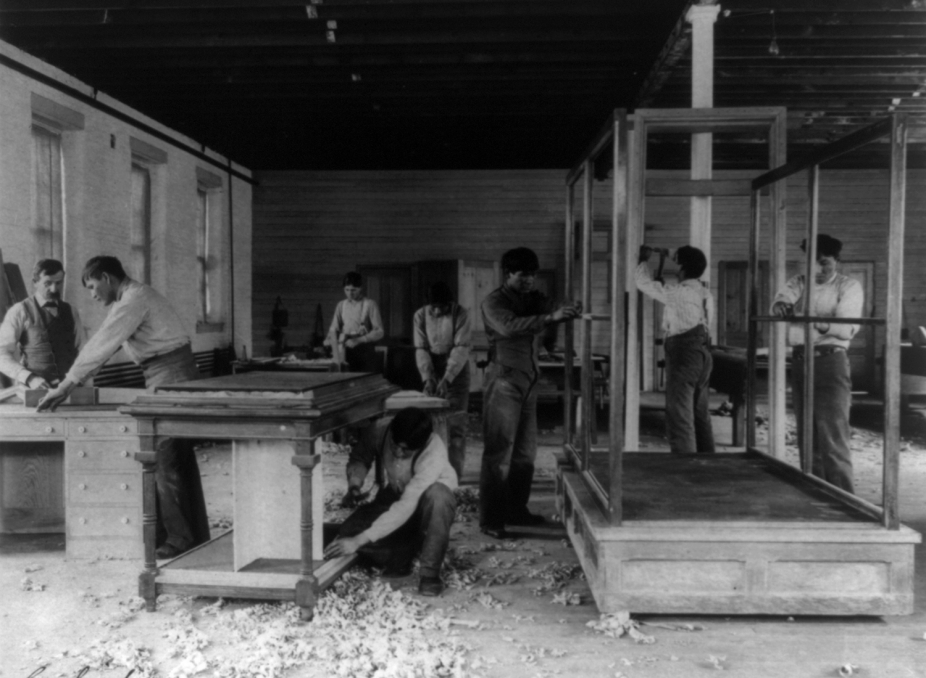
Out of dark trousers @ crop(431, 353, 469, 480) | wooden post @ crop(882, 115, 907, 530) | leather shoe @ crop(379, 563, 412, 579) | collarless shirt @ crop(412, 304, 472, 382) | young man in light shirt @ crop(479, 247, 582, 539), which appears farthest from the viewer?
collarless shirt @ crop(412, 304, 472, 382)

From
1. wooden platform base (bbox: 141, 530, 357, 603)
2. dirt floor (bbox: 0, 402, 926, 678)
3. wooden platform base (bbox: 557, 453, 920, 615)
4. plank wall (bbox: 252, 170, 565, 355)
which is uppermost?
plank wall (bbox: 252, 170, 565, 355)

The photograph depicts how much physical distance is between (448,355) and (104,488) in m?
3.12

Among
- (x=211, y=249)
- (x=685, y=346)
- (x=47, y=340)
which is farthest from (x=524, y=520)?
(x=211, y=249)

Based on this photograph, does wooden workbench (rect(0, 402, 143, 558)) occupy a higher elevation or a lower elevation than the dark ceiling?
lower

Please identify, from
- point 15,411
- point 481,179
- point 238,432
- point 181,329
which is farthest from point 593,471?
point 481,179

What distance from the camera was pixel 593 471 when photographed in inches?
199

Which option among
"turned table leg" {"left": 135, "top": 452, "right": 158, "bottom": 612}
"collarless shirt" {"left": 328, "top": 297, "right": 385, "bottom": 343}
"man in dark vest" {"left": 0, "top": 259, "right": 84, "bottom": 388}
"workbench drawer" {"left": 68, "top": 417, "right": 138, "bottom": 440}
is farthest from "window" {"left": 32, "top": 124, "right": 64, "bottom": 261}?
"turned table leg" {"left": 135, "top": 452, "right": 158, "bottom": 612}

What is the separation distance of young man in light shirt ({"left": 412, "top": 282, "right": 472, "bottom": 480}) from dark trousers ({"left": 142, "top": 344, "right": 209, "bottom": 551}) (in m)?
2.26

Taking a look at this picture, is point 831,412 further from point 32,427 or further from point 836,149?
point 32,427

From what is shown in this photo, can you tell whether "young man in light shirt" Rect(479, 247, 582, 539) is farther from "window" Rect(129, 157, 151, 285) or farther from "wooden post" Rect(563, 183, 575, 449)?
"window" Rect(129, 157, 151, 285)

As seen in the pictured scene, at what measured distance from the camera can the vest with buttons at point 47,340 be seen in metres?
6.03

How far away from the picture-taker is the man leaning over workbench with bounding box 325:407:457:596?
430cm

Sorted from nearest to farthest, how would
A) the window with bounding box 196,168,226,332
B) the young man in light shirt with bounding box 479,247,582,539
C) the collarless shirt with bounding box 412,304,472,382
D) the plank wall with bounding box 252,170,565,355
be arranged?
the young man in light shirt with bounding box 479,247,582,539
the collarless shirt with bounding box 412,304,472,382
the window with bounding box 196,168,226,332
the plank wall with bounding box 252,170,565,355

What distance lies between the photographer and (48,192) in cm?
762
